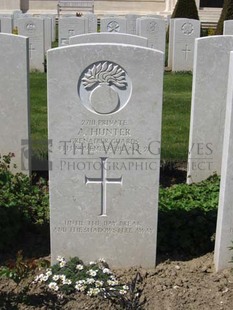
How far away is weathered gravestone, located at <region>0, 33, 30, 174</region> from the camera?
5.25m

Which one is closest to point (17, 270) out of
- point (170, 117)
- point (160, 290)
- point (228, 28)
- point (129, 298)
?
point (129, 298)

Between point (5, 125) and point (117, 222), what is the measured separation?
2.03m

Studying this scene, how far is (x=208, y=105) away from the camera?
5.55 metres

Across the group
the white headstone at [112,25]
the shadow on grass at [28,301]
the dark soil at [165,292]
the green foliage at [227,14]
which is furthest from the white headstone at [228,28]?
the shadow on grass at [28,301]

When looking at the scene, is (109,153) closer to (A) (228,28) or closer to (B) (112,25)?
(A) (228,28)

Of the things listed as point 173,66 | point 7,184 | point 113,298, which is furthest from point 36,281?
point 173,66

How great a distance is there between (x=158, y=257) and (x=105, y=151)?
39.7 inches

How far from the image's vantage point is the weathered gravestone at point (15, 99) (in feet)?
17.2

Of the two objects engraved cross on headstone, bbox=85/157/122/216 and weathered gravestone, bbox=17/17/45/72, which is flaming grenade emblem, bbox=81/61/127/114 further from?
weathered gravestone, bbox=17/17/45/72

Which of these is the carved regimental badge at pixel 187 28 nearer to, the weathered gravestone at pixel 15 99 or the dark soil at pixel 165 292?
the weathered gravestone at pixel 15 99

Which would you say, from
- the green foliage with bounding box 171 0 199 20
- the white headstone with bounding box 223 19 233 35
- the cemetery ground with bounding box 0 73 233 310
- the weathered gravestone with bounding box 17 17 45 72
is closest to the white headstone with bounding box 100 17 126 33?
the weathered gravestone with bounding box 17 17 45 72

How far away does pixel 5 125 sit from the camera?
5.48 metres

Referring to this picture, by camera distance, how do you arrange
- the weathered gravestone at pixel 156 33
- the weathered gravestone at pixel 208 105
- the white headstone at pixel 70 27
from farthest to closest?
the white headstone at pixel 70 27
the weathered gravestone at pixel 156 33
the weathered gravestone at pixel 208 105

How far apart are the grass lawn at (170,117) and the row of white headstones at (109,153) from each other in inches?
98.4
